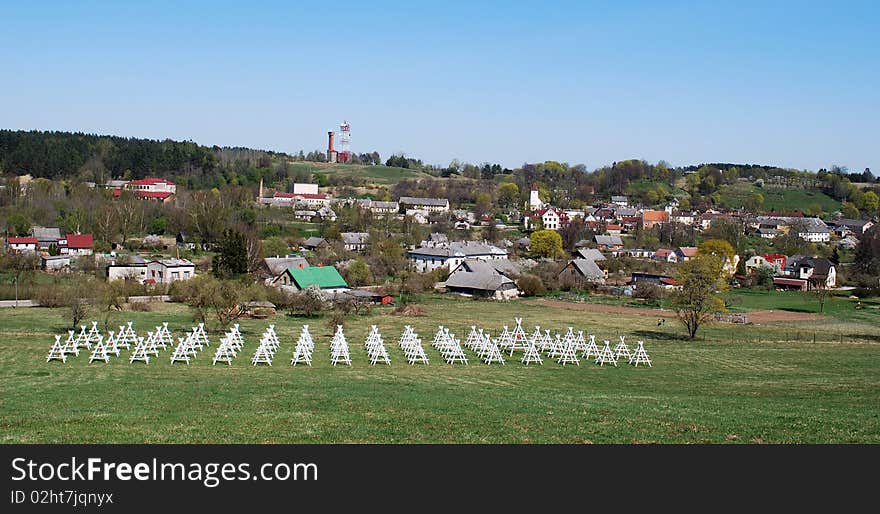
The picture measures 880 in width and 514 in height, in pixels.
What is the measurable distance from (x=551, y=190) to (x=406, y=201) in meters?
40.9

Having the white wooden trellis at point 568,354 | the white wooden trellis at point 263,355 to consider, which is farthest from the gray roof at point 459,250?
the white wooden trellis at point 263,355

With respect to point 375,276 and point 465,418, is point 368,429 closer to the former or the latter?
point 465,418

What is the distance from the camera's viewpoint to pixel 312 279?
5531cm

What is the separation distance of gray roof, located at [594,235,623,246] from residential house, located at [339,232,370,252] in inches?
1151

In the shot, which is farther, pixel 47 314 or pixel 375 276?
pixel 375 276

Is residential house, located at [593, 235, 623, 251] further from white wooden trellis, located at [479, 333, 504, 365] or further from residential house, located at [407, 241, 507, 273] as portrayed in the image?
white wooden trellis, located at [479, 333, 504, 365]

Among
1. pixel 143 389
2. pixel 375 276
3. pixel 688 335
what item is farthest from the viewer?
pixel 375 276

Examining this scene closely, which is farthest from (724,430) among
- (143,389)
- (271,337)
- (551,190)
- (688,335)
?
(551,190)

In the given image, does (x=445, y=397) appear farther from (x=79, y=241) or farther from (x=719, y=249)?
(x=719, y=249)

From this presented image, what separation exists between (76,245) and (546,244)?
45.6 meters

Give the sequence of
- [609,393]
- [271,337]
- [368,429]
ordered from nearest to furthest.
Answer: [368,429]
[609,393]
[271,337]

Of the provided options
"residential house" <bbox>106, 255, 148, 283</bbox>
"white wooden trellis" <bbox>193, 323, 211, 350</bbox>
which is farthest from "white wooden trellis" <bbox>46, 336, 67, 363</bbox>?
"residential house" <bbox>106, 255, 148, 283</bbox>

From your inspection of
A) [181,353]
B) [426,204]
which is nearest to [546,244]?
[426,204]

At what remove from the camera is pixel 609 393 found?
22172 mm
